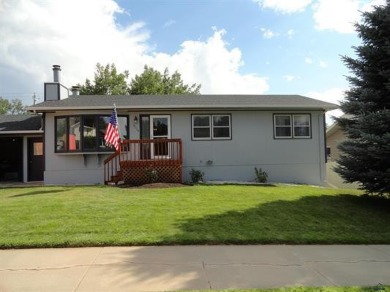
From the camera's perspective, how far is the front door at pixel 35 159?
17.1m

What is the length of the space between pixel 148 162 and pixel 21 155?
7.64m

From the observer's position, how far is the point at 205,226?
6766mm

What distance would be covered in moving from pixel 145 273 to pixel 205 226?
2.43 metres

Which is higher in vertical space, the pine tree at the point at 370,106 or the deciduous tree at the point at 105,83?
the deciduous tree at the point at 105,83

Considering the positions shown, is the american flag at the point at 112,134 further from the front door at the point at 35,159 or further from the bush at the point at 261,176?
the front door at the point at 35,159

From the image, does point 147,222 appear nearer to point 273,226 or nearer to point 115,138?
point 273,226

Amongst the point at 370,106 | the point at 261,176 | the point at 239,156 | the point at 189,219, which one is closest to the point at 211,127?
the point at 239,156

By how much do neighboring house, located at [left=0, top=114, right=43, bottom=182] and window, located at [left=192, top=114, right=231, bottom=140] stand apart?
760 centimetres

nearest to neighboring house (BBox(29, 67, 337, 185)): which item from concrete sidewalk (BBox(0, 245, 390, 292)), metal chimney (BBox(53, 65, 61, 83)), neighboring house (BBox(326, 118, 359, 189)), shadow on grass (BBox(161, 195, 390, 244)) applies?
neighboring house (BBox(326, 118, 359, 189))

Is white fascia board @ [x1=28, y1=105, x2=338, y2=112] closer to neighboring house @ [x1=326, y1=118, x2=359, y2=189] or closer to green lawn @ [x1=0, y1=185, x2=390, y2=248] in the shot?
neighboring house @ [x1=326, y1=118, x2=359, y2=189]

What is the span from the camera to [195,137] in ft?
50.0

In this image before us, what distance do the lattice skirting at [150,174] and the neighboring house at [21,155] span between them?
6118mm

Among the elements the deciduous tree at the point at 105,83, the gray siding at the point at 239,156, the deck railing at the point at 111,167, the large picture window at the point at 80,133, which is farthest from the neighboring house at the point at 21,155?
the deciduous tree at the point at 105,83

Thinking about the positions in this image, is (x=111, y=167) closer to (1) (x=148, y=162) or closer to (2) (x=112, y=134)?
(1) (x=148, y=162)
